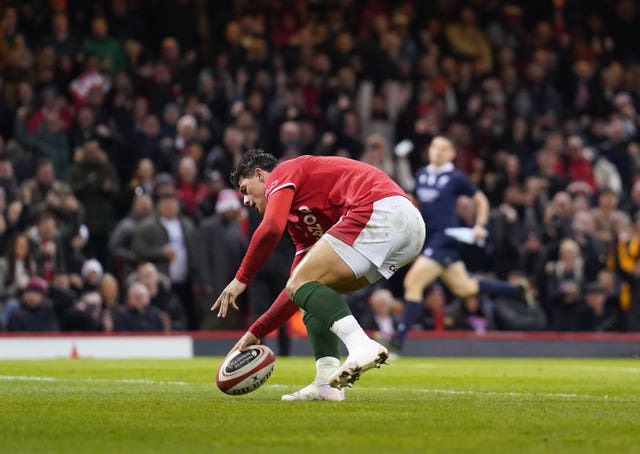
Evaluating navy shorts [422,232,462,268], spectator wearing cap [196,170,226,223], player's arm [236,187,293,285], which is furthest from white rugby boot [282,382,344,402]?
spectator wearing cap [196,170,226,223]

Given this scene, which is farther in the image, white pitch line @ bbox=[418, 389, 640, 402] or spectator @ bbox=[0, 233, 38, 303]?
spectator @ bbox=[0, 233, 38, 303]

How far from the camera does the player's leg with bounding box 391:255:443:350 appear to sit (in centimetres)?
1612

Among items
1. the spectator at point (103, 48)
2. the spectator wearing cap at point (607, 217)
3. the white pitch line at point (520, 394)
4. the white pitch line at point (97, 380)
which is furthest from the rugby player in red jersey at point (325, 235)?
the spectator wearing cap at point (607, 217)

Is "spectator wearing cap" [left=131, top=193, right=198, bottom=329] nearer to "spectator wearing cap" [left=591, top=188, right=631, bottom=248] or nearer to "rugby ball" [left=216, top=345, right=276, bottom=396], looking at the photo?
"spectator wearing cap" [left=591, top=188, right=631, bottom=248]

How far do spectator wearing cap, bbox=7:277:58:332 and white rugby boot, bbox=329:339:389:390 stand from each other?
32.6 feet

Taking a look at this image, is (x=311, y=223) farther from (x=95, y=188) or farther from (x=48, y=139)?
(x=48, y=139)

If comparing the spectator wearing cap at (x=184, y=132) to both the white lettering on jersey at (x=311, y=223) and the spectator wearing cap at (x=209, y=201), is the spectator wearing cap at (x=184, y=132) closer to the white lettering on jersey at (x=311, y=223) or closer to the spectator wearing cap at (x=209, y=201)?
the spectator wearing cap at (x=209, y=201)

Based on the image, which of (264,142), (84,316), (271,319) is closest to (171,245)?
(84,316)

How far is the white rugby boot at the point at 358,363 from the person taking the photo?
8.08 m

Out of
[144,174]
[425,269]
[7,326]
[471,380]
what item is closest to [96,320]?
[7,326]

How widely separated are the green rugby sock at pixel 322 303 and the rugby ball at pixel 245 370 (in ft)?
1.88

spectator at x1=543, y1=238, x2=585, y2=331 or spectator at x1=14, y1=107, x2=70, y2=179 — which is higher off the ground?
spectator at x1=14, y1=107, x2=70, y2=179

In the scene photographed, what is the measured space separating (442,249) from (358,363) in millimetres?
8282

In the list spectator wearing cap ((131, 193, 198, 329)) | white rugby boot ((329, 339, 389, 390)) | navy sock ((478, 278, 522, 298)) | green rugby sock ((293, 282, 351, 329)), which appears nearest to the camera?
white rugby boot ((329, 339, 389, 390))
